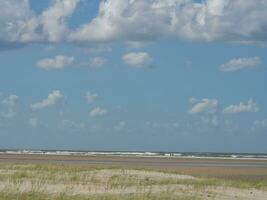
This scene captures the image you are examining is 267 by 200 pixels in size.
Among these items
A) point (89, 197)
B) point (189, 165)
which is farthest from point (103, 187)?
point (189, 165)

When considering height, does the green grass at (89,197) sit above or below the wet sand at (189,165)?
below

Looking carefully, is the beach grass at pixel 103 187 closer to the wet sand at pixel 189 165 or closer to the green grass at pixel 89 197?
the green grass at pixel 89 197

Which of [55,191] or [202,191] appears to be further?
[202,191]

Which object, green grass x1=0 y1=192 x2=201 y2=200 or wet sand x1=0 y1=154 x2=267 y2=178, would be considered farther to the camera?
wet sand x1=0 y1=154 x2=267 y2=178

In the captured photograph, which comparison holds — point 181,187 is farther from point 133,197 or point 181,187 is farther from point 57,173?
point 57,173

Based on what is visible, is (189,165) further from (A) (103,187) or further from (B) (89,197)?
(B) (89,197)

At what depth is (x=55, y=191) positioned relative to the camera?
25.0 m

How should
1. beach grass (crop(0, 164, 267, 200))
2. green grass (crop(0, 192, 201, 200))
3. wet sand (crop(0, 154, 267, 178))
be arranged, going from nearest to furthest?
green grass (crop(0, 192, 201, 200)) < beach grass (crop(0, 164, 267, 200)) < wet sand (crop(0, 154, 267, 178))

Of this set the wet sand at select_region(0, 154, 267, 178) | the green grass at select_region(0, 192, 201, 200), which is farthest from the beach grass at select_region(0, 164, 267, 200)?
the wet sand at select_region(0, 154, 267, 178)

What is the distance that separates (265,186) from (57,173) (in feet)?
36.8

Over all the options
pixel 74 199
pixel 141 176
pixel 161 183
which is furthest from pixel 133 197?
pixel 141 176

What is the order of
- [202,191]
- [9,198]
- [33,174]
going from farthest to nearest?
[33,174]
[202,191]
[9,198]

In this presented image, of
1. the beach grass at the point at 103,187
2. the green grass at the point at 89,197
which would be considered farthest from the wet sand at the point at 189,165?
the green grass at the point at 89,197

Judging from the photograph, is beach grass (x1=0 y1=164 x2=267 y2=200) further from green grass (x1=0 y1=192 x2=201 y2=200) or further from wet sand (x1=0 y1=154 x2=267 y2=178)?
wet sand (x1=0 y1=154 x2=267 y2=178)
